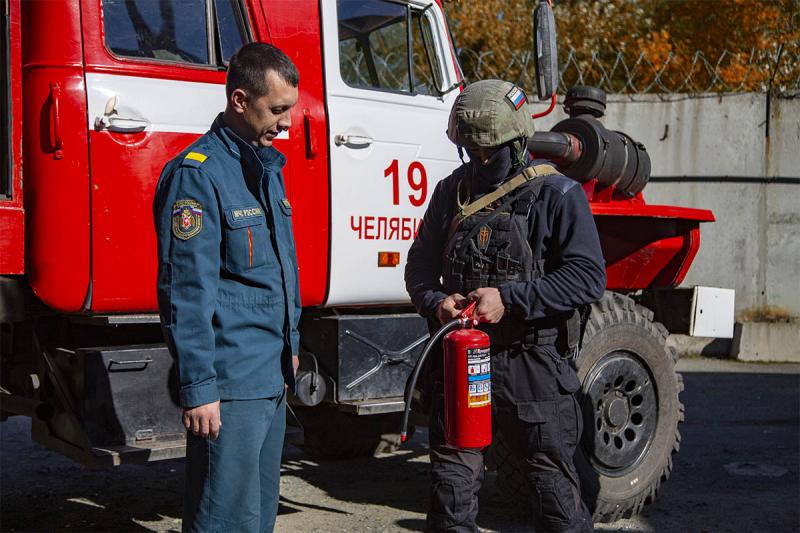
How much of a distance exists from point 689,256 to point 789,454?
169cm

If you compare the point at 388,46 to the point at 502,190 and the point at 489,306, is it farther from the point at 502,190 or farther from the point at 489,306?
the point at 489,306

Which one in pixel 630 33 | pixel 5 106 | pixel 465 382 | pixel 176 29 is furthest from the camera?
pixel 630 33

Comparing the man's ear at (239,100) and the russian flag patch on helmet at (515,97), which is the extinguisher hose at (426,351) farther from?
the man's ear at (239,100)

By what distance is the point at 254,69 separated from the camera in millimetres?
2662

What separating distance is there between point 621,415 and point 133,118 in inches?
104

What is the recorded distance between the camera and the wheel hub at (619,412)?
4.50 metres

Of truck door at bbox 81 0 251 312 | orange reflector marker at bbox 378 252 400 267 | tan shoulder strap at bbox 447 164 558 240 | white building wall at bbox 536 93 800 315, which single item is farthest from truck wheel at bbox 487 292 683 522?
white building wall at bbox 536 93 800 315

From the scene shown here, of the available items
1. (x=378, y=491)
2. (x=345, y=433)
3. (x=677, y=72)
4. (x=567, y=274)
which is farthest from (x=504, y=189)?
(x=677, y=72)

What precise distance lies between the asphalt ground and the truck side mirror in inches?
81.1

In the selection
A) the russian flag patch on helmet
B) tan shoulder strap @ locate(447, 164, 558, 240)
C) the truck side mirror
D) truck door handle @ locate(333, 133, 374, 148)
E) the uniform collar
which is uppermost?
the truck side mirror

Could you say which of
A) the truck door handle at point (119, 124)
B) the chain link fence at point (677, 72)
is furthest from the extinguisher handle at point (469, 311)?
the chain link fence at point (677, 72)

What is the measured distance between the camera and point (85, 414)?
3.65 m

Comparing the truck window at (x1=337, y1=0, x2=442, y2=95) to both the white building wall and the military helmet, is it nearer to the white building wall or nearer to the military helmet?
the military helmet

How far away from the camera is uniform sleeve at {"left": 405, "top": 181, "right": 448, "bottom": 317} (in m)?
3.44
